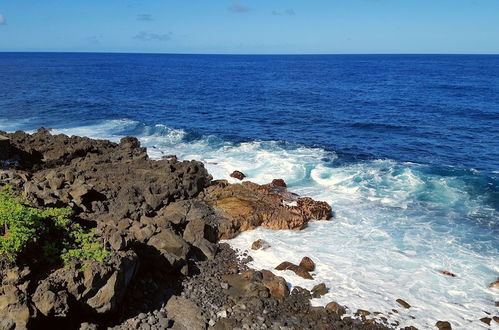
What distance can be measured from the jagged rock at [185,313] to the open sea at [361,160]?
5711 mm

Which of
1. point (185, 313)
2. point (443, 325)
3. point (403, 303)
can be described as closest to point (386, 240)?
point (403, 303)

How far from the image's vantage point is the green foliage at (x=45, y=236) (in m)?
16.9

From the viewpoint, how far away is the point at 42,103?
240 ft

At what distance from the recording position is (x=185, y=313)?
18.7 meters

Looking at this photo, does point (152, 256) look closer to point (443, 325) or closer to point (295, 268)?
point (295, 268)

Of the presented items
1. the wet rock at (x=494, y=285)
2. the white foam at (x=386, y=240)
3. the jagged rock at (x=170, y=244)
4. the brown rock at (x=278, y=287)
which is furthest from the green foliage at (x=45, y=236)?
the wet rock at (x=494, y=285)

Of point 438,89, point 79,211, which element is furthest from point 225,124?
point 438,89

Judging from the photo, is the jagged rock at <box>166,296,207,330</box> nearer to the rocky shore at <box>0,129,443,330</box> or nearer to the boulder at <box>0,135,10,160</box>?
the rocky shore at <box>0,129,443,330</box>

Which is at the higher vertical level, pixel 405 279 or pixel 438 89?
pixel 438 89

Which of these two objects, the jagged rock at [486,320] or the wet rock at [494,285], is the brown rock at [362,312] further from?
the wet rock at [494,285]

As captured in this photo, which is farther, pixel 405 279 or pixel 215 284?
pixel 405 279

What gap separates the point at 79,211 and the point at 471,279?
893 inches

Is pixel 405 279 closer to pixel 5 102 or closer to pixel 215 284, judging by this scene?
pixel 215 284

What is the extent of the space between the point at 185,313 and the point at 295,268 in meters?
A: 6.91
